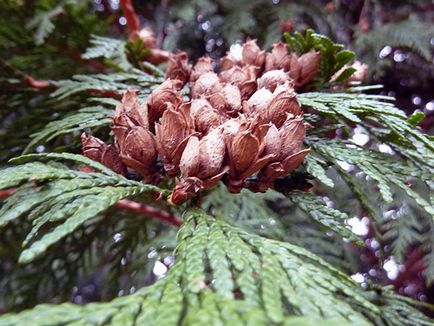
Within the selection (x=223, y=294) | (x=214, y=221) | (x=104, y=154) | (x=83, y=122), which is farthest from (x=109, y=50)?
(x=223, y=294)

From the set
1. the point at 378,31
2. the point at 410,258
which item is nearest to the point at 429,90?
the point at 378,31

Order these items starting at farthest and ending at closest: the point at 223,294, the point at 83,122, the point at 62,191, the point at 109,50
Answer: the point at 109,50, the point at 83,122, the point at 62,191, the point at 223,294

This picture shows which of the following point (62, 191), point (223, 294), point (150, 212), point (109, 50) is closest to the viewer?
point (223, 294)

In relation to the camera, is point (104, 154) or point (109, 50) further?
point (109, 50)

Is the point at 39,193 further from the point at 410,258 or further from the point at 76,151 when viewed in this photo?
the point at 410,258

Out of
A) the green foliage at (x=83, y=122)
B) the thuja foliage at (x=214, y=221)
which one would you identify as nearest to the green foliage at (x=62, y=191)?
the thuja foliage at (x=214, y=221)

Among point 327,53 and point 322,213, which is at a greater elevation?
point 327,53

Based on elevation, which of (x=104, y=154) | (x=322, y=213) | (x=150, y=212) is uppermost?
(x=104, y=154)

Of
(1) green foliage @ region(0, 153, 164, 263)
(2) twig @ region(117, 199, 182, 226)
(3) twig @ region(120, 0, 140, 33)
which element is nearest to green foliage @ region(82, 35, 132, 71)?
(3) twig @ region(120, 0, 140, 33)

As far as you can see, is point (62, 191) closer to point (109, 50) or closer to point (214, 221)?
point (214, 221)
